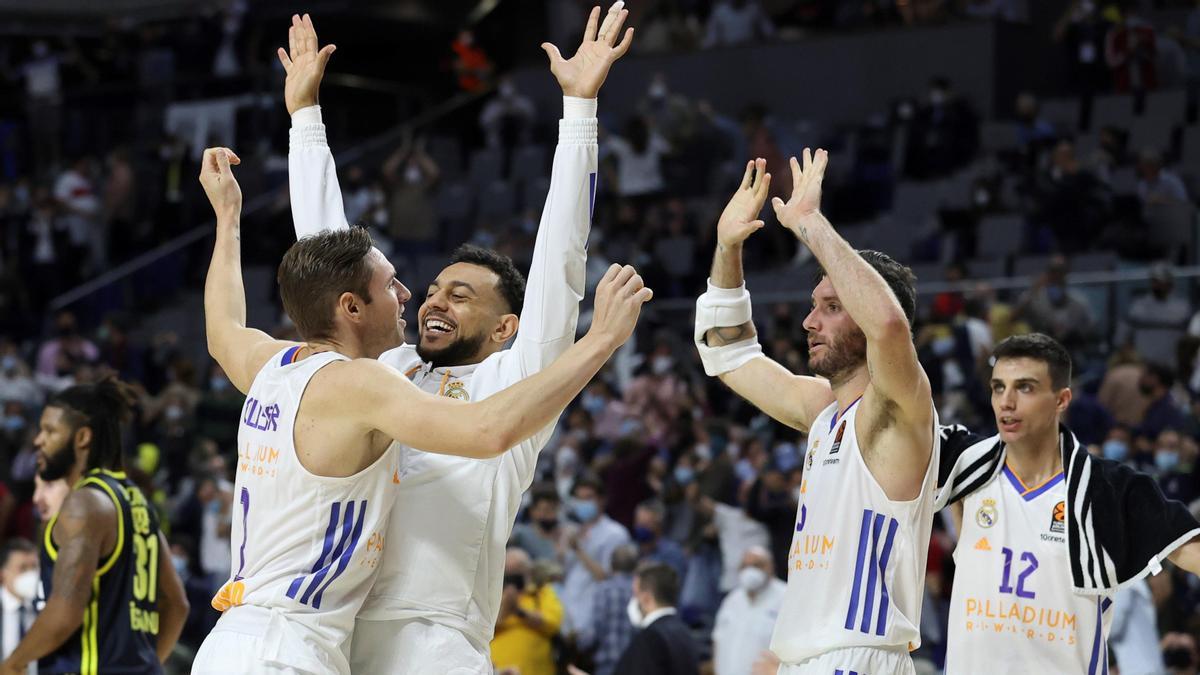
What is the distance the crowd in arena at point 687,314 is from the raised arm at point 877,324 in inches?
148

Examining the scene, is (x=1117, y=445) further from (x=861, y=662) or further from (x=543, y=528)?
(x=861, y=662)

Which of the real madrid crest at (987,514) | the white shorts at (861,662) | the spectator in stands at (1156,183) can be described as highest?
the spectator in stands at (1156,183)

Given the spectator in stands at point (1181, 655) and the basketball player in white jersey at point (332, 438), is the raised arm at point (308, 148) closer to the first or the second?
the basketball player in white jersey at point (332, 438)

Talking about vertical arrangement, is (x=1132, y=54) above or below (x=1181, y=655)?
above

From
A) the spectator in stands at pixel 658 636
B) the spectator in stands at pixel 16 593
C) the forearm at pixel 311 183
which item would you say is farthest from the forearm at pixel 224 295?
the spectator in stands at pixel 16 593

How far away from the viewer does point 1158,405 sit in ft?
40.1

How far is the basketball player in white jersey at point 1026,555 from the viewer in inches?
215

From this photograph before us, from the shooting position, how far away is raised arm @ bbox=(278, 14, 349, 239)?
5574mm

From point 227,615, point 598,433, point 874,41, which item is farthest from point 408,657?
point 874,41

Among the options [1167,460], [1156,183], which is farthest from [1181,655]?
[1156,183]

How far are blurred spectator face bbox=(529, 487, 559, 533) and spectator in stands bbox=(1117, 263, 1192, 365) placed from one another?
16.5ft

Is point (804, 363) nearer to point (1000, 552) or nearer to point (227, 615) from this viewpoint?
point (1000, 552)

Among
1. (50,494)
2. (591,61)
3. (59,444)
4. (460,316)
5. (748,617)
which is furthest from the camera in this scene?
(748,617)

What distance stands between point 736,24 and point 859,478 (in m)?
17.5
